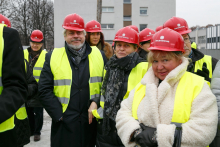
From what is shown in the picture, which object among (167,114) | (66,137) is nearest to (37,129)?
(66,137)

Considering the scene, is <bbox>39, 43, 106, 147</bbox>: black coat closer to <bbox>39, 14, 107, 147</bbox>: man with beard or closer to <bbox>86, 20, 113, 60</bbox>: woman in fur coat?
<bbox>39, 14, 107, 147</bbox>: man with beard

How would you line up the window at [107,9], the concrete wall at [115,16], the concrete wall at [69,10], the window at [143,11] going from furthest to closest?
the window at [143,11], the window at [107,9], the concrete wall at [115,16], the concrete wall at [69,10]

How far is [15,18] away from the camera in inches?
1161

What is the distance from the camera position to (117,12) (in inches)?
1153

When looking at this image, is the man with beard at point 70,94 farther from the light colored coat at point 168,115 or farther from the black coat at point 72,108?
the light colored coat at point 168,115

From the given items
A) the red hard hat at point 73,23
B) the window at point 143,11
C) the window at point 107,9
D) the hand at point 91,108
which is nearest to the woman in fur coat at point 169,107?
the hand at point 91,108

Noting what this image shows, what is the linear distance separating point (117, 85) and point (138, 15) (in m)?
28.6

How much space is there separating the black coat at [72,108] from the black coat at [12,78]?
120 centimetres

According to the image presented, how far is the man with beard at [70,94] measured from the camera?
9.78ft

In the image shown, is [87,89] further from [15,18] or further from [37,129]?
[15,18]

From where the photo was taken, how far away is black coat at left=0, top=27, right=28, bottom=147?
163 cm

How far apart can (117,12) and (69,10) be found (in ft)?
20.5

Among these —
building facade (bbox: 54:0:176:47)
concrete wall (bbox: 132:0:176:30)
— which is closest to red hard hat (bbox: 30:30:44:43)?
building facade (bbox: 54:0:176:47)

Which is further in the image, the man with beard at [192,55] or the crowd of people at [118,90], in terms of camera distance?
the man with beard at [192,55]
